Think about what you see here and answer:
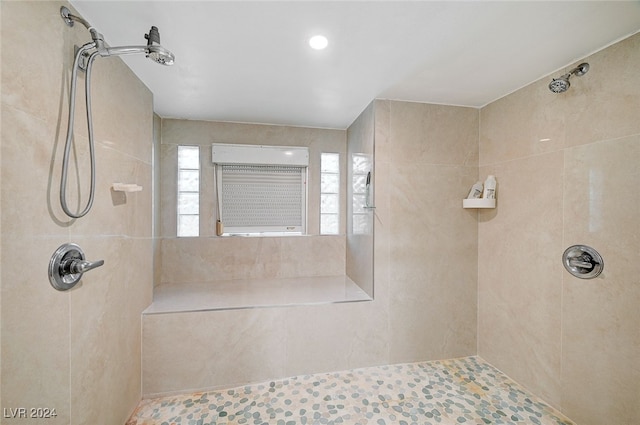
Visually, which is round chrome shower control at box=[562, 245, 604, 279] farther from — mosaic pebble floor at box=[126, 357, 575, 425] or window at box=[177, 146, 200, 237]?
window at box=[177, 146, 200, 237]

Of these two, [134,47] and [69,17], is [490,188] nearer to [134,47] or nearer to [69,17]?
[134,47]

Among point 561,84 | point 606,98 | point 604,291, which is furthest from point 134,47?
point 604,291

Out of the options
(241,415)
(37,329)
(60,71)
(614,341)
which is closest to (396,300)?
(614,341)

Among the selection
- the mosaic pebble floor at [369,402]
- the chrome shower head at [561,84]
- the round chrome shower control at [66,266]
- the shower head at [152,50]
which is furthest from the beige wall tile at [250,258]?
the chrome shower head at [561,84]

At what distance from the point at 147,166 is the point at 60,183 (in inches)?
31.5

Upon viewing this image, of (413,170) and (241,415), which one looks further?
(413,170)

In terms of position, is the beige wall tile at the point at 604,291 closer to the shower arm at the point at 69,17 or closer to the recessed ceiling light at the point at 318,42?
the recessed ceiling light at the point at 318,42

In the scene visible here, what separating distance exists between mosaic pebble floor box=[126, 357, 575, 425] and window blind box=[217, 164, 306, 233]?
1.29 m

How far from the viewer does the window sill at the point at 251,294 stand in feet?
5.95

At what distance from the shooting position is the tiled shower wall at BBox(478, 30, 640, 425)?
4.01 ft

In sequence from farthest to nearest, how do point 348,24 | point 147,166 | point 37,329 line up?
point 147,166 < point 348,24 < point 37,329

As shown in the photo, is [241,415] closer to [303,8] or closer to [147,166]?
[147,166]

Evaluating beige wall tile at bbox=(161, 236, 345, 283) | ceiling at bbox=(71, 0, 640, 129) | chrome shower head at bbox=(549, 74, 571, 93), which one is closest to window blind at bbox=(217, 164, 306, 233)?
beige wall tile at bbox=(161, 236, 345, 283)

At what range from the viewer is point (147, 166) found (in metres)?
1.77
